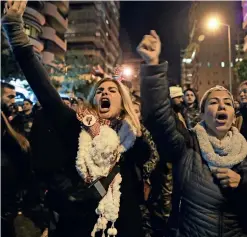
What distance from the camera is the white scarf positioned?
2512 millimetres

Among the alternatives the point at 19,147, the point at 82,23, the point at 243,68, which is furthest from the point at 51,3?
the point at 19,147

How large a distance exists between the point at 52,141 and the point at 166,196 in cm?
136

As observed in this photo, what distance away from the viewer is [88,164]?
2.58 m

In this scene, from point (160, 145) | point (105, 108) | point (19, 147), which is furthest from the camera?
point (19, 147)

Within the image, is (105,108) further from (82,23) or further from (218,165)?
(82,23)

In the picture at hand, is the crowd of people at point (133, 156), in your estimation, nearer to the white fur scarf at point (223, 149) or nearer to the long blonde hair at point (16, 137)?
the white fur scarf at point (223, 149)

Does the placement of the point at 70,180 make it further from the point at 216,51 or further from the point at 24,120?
the point at 216,51

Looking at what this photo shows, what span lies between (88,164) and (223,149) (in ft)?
3.42

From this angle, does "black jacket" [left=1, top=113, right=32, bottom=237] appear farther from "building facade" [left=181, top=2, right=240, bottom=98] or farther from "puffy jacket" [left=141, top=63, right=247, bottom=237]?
"building facade" [left=181, top=2, right=240, bottom=98]

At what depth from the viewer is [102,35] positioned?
7125 centimetres

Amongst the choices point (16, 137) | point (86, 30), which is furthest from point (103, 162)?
point (86, 30)

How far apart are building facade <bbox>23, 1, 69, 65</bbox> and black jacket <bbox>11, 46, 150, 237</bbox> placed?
33375mm

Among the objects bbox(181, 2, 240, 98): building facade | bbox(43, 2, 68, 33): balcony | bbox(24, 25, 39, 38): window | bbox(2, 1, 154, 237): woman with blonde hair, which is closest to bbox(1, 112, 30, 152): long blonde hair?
bbox(2, 1, 154, 237): woman with blonde hair

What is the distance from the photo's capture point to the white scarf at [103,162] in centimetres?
251
